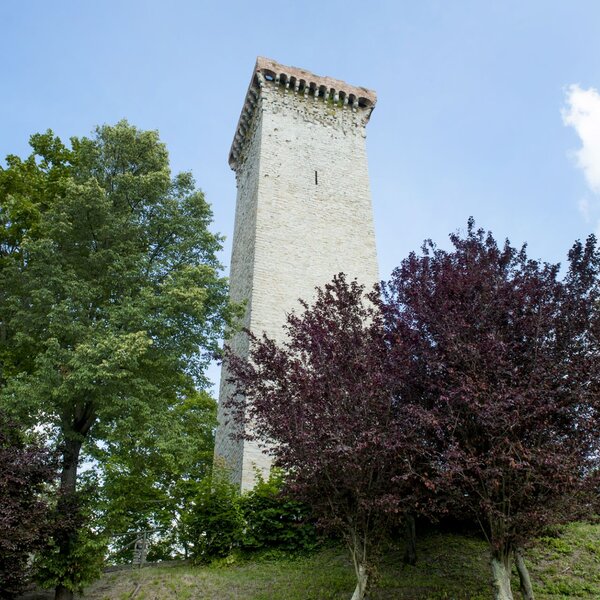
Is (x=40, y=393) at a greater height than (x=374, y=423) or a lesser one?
greater

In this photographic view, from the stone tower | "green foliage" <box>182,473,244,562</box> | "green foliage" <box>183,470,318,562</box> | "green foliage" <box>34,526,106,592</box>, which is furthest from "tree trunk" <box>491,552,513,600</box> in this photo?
the stone tower

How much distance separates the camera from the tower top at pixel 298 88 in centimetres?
2350

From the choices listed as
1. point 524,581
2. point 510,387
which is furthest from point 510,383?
point 524,581

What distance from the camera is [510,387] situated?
321 inches

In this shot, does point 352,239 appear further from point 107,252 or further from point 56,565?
point 56,565

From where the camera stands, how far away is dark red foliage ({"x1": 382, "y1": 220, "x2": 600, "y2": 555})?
25.9 feet

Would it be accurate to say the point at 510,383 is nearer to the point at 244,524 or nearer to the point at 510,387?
the point at 510,387

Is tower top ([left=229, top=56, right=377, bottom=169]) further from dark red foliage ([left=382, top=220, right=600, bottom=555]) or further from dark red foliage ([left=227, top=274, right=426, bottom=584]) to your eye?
dark red foliage ([left=227, top=274, right=426, bottom=584])

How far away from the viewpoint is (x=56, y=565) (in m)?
10.5

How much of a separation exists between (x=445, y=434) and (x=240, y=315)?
24.4 ft

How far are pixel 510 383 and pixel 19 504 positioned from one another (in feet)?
27.8

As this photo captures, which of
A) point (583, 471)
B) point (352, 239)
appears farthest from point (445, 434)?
point (352, 239)

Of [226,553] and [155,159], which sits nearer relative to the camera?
[226,553]

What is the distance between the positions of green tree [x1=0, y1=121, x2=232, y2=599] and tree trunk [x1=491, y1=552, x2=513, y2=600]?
6.95 m
